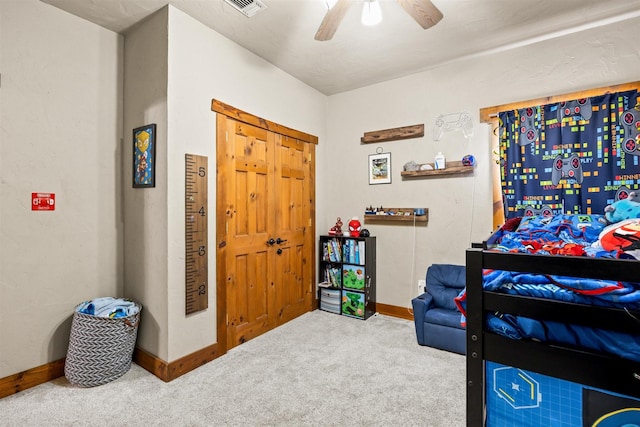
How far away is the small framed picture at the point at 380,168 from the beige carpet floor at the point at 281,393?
5.90 feet

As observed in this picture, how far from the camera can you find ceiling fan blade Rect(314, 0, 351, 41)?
1.77 meters

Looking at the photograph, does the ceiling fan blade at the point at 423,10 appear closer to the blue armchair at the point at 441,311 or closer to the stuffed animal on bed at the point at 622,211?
the stuffed animal on bed at the point at 622,211

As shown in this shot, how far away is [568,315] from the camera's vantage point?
3.36ft

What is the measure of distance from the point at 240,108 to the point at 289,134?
2.27 ft

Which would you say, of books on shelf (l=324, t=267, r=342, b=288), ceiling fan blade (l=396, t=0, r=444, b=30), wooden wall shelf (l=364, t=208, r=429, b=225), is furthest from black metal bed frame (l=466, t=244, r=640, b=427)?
books on shelf (l=324, t=267, r=342, b=288)

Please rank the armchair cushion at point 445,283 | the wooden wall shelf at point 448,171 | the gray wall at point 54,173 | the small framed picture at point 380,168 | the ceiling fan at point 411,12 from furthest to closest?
the small framed picture at point 380,168 → the wooden wall shelf at point 448,171 → the armchair cushion at point 445,283 → the gray wall at point 54,173 → the ceiling fan at point 411,12

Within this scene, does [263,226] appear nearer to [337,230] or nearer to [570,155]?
[337,230]

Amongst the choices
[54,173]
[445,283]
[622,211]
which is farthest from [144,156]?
[622,211]

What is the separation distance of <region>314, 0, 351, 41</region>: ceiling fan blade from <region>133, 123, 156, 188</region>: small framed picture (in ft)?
4.68

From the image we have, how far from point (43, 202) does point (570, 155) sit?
4.08 meters

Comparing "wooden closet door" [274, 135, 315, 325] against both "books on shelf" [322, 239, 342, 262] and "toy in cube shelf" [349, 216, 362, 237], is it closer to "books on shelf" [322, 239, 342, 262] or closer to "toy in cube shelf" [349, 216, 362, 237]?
"books on shelf" [322, 239, 342, 262]

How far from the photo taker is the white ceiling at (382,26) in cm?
225

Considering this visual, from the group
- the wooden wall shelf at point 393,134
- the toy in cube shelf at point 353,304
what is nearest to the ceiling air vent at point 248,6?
the wooden wall shelf at point 393,134

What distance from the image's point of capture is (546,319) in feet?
3.45
